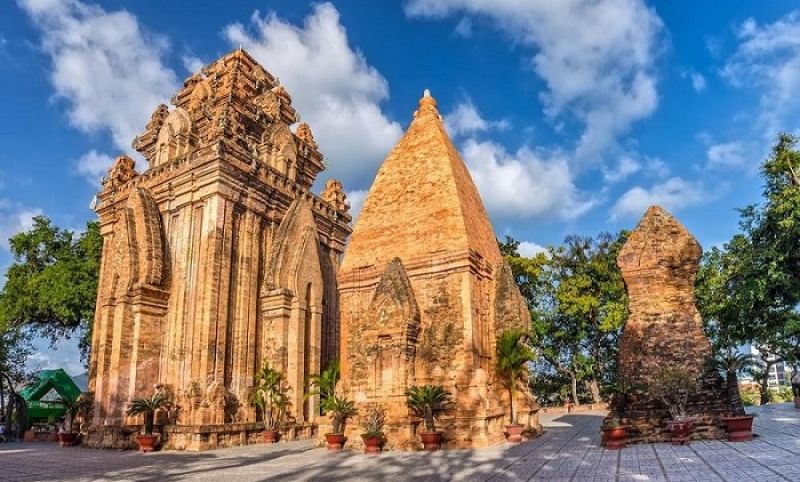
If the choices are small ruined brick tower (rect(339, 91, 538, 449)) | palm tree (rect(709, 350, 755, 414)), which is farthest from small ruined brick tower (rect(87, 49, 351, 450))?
palm tree (rect(709, 350, 755, 414))

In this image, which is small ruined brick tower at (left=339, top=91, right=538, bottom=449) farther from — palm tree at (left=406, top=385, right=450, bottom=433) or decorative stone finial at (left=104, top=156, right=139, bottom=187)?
decorative stone finial at (left=104, top=156, right=139, bottom=187)

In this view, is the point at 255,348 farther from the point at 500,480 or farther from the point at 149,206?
the point at 500,480

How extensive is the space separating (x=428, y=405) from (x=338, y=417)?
7.24 ft

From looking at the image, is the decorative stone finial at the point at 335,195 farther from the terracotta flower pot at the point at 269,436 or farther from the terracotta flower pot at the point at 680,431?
the terracotta flower pot at the point at 680,431

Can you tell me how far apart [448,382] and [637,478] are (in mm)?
5786

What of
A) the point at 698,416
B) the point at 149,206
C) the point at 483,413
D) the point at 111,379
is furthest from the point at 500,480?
the point at 149,206

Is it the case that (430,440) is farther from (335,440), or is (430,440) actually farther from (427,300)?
(427,300)

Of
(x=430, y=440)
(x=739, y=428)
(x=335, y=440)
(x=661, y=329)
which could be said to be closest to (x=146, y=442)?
(x=335, y=440)

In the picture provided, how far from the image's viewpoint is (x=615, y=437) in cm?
1034

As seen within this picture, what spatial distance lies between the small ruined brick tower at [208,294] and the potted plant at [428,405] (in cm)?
621

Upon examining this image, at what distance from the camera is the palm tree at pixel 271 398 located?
1708cm

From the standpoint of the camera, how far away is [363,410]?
12703mm

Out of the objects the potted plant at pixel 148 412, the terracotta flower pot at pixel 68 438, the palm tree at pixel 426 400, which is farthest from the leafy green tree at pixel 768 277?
the terracotta flower pot at pixel 68 438

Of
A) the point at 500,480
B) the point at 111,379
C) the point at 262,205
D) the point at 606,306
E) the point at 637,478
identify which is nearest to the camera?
the point at 637,478
